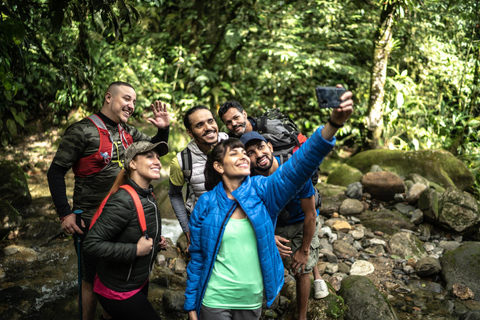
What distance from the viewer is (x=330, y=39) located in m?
10.8

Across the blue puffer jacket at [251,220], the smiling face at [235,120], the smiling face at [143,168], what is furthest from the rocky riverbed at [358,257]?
the smiling face at [143,168]

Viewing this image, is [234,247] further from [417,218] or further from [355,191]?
[355,191]

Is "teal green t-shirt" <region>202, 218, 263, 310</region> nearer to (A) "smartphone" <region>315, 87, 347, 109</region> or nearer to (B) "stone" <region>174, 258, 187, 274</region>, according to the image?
(A) "smartphone" <region>315, 87, 347, 109</region>

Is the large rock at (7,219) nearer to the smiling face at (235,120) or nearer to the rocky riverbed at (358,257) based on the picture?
the rocky riverbed at (358,257)

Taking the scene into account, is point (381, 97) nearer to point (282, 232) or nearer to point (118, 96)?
point (282, 232)

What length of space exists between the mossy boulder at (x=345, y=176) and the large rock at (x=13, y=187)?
638 centimetres

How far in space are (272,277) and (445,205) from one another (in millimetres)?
5118

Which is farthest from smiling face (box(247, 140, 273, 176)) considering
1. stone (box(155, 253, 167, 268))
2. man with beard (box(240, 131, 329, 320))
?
stone (box(155, 253, 167, 268))

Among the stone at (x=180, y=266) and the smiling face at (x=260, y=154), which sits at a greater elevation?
the smiling face at (x=260, y=154)

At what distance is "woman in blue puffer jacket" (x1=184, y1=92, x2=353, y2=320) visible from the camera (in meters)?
2.25

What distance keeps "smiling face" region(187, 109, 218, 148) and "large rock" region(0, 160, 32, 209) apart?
234 inches

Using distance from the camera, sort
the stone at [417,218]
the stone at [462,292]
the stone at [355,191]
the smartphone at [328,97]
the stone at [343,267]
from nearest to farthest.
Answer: the smartphone at [328,97] → the stone at [462,292] → the stone at [343,267] → the stone at [417,218] → the stone at [355,191]

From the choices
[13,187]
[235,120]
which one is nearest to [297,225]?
[235,120]

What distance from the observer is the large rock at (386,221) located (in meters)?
6.36
